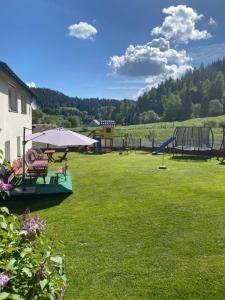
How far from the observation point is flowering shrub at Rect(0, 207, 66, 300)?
8.13ft

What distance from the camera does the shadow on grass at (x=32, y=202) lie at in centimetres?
1127

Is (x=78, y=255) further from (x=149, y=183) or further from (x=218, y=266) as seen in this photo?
(x=149, y=183)

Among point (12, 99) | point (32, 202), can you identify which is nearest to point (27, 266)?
point (32, 202)

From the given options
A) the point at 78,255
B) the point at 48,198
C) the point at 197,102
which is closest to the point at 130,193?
the point at 48,198

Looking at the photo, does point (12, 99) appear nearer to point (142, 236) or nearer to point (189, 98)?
point (142, 236)

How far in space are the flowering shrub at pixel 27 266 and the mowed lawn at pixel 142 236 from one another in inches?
44.5

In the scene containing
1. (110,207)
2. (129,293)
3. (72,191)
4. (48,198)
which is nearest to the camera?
(129,293)

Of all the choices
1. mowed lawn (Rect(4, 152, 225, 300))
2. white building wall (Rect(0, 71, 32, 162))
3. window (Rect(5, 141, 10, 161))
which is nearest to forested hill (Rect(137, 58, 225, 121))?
white building wall (Rect(0, 71, 32, 162))

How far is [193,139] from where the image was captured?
27875mm

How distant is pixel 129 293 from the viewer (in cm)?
571

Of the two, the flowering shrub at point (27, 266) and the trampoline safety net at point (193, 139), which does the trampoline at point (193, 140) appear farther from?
the flowering shrub at point (27, 266)

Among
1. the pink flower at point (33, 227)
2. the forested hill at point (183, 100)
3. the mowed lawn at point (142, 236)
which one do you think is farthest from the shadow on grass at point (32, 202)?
the forested hill at point (183, 100)

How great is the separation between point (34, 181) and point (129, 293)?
10078 millimetres

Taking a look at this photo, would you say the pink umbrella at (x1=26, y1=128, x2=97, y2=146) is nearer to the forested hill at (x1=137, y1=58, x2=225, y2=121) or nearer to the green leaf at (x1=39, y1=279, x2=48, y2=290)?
the green leaf at (x1=39, y1=279, x2=48, y2=290)
